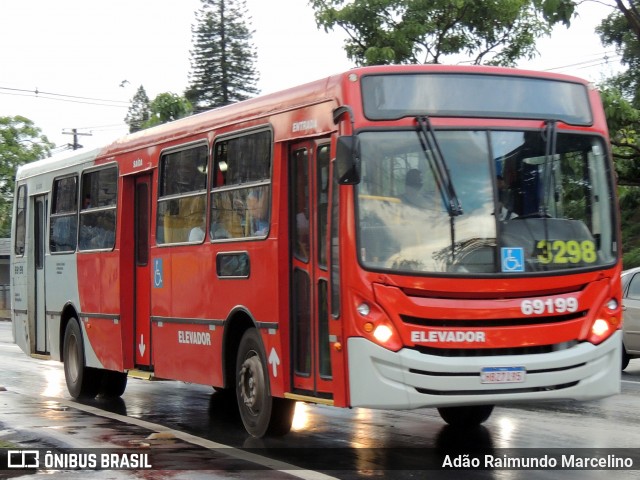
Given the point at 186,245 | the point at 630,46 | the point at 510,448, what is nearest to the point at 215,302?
the point at 186,245

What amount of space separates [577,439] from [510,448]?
778 millimetres

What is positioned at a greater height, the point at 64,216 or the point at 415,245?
the point at 64,216

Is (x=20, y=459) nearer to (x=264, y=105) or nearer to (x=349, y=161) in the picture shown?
(x=349, y=161)

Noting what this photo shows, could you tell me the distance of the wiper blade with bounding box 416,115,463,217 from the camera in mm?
8906

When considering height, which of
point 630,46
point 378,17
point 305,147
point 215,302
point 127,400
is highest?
point 630,46

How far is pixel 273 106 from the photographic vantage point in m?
10.5

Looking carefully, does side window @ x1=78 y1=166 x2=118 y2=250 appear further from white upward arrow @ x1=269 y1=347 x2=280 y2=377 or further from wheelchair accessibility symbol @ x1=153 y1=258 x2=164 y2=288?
white upward arrow @ x1=269 y1=347 x2=280 y2=377

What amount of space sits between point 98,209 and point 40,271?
2410mm

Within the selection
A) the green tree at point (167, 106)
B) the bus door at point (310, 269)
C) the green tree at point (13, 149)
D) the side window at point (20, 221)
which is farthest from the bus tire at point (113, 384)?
the green tree at point (13, 149)

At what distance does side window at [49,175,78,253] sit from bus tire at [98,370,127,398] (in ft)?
5.84

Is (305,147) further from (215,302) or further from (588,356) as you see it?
(588,356)

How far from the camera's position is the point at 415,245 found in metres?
8.84

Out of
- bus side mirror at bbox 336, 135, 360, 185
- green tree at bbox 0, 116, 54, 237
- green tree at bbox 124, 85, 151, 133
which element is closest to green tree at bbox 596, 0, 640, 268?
bus side mirror at bbox 336, 135, 360, 185

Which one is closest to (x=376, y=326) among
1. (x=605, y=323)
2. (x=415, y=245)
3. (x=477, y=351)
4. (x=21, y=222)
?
Answer: (x=415, y=245)
